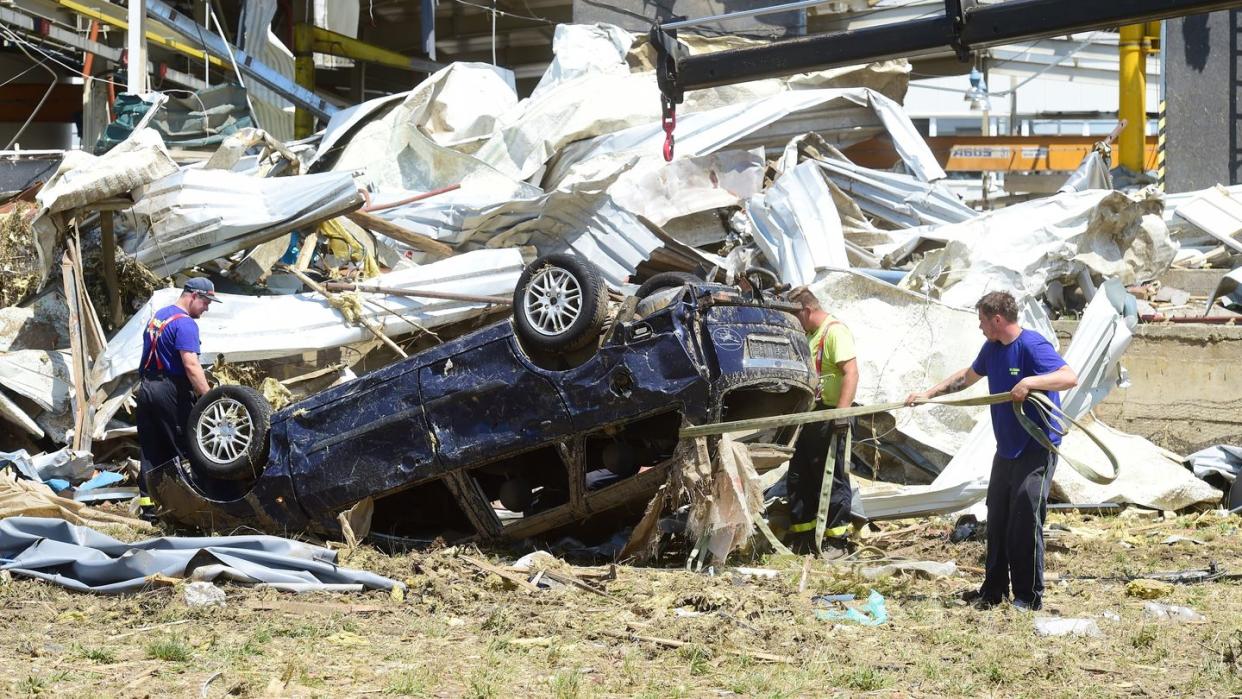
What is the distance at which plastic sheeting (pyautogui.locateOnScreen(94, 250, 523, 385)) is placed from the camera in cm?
1062

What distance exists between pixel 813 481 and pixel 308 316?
450 centimetres

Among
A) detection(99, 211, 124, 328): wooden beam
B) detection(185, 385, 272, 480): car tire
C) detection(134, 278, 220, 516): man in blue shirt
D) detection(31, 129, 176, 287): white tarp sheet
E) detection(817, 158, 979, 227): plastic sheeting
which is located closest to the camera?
detection(185, 385, 272, 480): car tire

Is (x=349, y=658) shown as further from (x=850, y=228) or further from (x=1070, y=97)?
(x=1070, y=97)

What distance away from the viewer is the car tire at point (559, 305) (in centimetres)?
742

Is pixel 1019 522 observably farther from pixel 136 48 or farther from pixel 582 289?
pixel 136 48

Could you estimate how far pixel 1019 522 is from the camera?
6.61 meters

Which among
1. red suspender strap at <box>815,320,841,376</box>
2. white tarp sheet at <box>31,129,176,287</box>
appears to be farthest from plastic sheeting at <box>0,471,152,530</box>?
red suspender strap at <box>815,320,841,376</box>

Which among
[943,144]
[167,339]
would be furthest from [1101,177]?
[167,339]

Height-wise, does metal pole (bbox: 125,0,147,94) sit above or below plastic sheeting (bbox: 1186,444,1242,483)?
above

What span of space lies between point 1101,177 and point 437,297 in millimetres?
7493

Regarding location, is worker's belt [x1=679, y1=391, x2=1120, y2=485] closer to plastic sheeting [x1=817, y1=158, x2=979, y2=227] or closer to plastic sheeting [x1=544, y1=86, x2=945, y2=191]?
plastic sheeting [x1=544, y1=86, x2=945, y2=191]

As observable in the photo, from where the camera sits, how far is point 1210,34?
16.8m

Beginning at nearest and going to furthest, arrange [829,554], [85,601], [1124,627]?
1. [1124,627]
2. [85,601]
3. [829,554]

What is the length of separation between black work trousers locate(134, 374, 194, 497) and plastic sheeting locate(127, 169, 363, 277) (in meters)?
2.31
